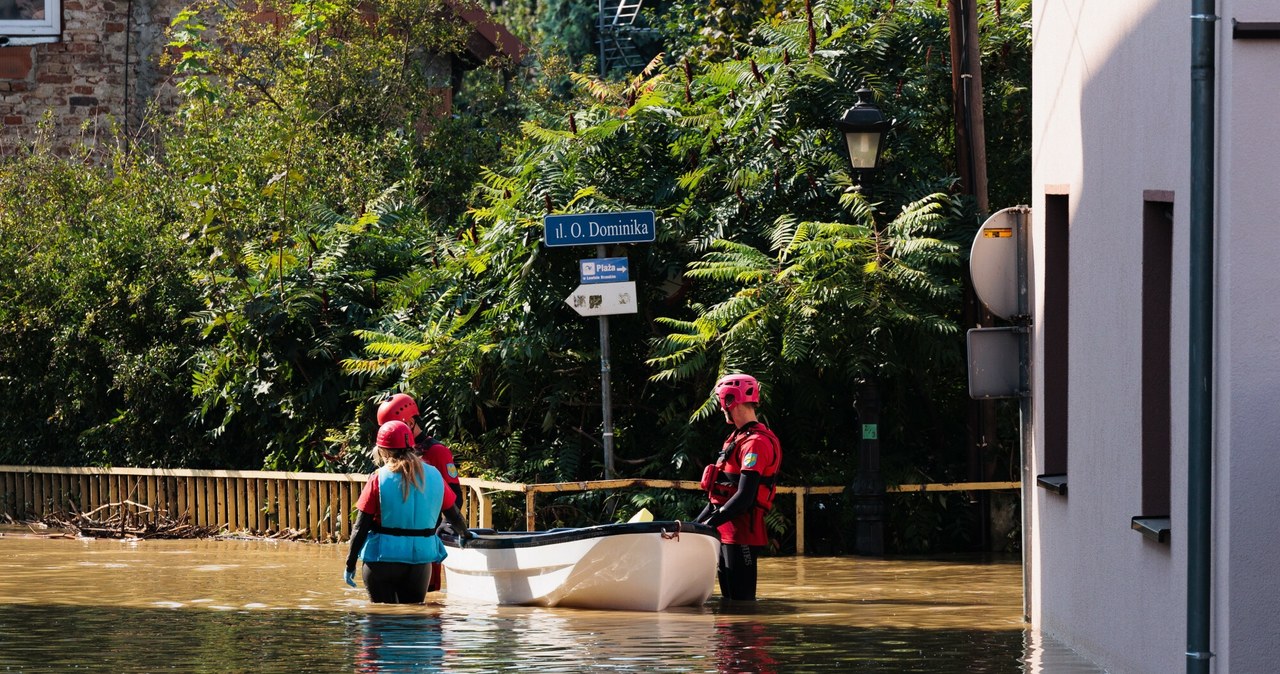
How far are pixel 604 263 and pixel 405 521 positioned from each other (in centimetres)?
469

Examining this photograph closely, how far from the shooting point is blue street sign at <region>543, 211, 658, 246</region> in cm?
1752

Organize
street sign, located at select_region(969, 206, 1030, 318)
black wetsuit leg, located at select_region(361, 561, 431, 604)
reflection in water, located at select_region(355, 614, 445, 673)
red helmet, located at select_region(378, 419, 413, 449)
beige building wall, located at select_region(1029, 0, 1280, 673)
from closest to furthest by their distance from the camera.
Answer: beige building wall, located at select_region(1029, 0, 1280, 673) < reflection in water, located at select_region(355, 614, 445, 673) < street sign, located at select_region(969, 206, 1030, 318) < red helmet, located at select_region(378, 419, 413, 449) < black wetsuit leg, located at select_region(361, 561, 431, 604)

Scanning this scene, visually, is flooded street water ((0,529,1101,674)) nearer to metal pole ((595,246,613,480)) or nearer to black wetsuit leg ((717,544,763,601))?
black wetsuit leg ((717,544,763,601))

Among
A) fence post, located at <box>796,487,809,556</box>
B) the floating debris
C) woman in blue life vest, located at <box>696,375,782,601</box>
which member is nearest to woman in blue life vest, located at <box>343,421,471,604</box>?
woman in blue life vest, located at <box>696,375,782,601</box>

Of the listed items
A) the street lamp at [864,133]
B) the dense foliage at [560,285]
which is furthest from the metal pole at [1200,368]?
the dense foliage at [560,285]

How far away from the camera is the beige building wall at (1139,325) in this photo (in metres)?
7.63

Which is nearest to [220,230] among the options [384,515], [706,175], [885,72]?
[706,175]

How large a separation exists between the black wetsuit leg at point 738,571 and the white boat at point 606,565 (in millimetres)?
299

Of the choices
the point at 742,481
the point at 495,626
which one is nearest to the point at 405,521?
the point at 495,626

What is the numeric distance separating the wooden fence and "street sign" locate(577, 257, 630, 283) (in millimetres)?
1854

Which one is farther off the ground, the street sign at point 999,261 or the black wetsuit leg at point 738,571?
the street sign at point 999,261

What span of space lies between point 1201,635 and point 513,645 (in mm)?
5387

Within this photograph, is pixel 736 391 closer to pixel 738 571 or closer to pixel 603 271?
pixel 738 571

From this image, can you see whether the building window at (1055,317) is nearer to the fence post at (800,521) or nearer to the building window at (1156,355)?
the building window at (1156,355)
